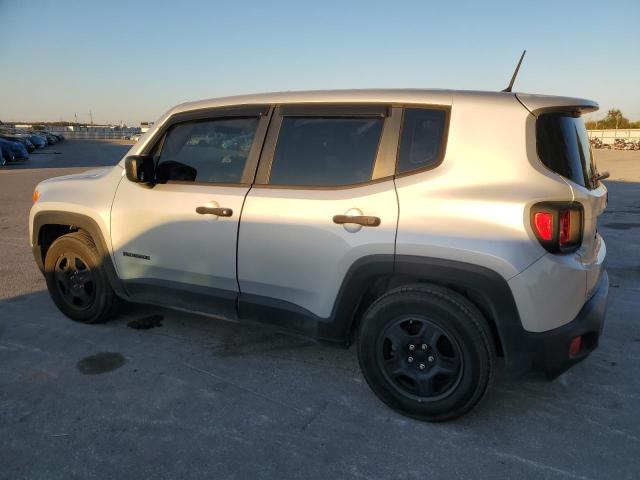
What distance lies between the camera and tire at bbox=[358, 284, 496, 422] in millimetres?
2496

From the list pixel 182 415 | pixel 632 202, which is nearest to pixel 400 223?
pixel 182 415

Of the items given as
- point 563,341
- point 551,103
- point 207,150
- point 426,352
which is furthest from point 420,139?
point 207,150

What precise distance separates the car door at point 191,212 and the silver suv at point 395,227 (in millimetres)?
12

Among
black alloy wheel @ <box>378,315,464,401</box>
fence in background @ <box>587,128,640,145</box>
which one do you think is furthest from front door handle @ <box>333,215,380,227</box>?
fence in background @ <box>587,128,640,145</box>

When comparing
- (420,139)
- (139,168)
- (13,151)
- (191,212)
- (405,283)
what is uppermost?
(420,139)

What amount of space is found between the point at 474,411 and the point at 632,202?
10.8m

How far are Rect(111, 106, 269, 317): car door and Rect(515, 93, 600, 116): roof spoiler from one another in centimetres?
153

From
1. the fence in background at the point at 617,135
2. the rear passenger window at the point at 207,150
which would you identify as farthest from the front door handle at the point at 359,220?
the fence in background at the point at 617,135

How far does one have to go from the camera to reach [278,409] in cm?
282

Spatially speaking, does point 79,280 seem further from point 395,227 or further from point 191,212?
point 395,227

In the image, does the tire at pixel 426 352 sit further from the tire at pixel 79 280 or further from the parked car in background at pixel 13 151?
the parked car in background at pixel 13 151

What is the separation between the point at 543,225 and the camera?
2324mm

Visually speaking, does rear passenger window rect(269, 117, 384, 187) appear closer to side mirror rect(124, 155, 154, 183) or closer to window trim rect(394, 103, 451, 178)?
window trim rect(394, 103, 451, 178)

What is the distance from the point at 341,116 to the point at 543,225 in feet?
4.13
